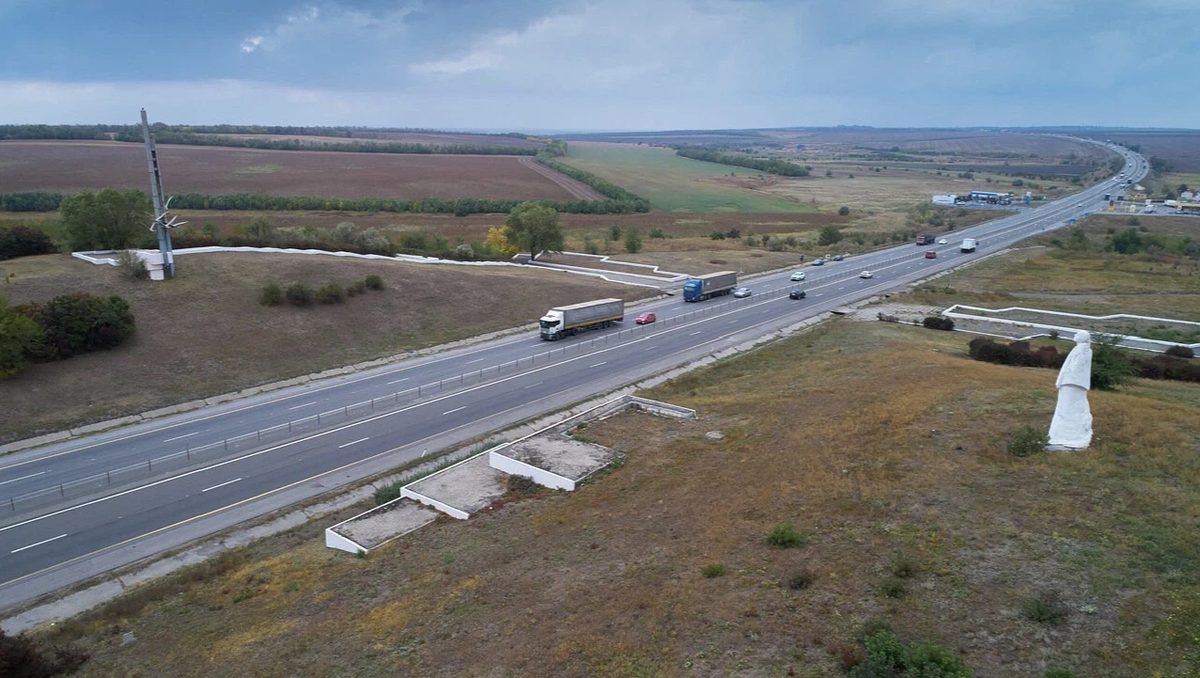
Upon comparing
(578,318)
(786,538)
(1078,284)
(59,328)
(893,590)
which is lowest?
(578,318)

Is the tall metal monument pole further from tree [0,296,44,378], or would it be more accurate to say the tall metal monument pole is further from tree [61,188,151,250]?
tree [0,296,44,378]

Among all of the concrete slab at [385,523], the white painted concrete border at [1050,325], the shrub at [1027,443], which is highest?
the shrub at [1027,443]

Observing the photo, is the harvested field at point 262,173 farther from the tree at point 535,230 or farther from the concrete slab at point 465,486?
the concrete slab at point 465,486

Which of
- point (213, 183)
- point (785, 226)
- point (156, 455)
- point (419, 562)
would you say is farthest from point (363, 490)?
point (213, 183)

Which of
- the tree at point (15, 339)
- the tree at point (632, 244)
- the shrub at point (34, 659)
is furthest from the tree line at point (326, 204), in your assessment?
the shrub at point (34, 659)

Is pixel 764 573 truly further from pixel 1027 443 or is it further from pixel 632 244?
pixel 632 244

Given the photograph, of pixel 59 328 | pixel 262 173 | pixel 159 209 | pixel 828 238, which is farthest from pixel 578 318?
pixel 262 173

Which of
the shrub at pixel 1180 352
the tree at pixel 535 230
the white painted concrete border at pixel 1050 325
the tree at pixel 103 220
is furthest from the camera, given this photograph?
the tree at pixel 535 230

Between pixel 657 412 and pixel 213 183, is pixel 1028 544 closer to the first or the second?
pixel 657 412

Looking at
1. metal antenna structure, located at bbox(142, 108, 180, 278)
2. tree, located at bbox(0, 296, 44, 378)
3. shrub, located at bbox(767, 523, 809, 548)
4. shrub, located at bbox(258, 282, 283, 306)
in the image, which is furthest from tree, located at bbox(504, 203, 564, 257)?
shrub, located at bbox(767, 523, 809, 548)
